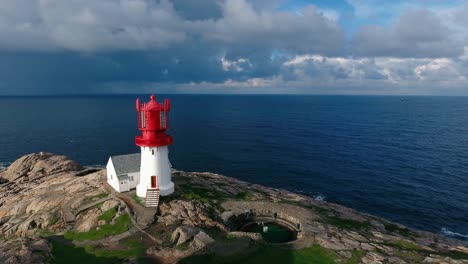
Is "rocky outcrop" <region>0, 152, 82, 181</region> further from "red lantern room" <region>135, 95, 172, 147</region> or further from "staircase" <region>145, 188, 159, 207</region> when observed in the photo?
"red lantern room" <region>135, 95, 172, 147</region>

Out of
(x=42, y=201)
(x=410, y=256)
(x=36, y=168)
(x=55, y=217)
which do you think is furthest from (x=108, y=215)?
(x=36, y=168)

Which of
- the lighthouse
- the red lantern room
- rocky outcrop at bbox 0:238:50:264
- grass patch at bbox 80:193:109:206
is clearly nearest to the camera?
rocky outcrop at bbox 0:238:50:264

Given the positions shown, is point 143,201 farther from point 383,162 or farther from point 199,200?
point 383,162

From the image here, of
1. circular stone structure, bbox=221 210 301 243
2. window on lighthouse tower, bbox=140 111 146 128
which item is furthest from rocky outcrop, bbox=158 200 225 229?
window on lighthouse tower, bbox=140 111 146 128

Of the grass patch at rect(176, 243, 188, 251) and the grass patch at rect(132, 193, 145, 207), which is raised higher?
the grass patch at rect(132, 193, 145, 207)

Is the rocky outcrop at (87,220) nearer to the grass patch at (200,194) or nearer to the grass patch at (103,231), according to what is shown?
the grass patch at (103,231)

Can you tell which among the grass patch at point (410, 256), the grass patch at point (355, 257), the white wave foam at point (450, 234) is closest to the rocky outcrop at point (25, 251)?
the grass patch at point (355, 257)

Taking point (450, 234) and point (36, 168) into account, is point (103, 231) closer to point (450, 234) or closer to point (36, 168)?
point (36, 168)
